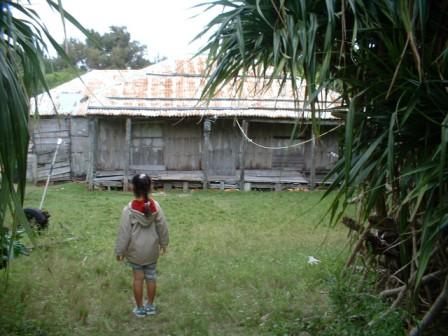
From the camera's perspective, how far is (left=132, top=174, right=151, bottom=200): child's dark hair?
15.3 ft

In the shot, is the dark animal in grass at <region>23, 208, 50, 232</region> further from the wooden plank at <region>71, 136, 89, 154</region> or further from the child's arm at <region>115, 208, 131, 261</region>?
the wooden plank at <region>71, 136, 89, 154</region>

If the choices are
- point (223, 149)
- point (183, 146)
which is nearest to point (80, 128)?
point (183, 146)

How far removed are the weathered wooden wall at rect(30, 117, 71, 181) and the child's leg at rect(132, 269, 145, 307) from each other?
12.2 metres

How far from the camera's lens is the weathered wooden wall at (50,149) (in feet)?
53.3

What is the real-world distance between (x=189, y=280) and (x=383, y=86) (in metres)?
3.53

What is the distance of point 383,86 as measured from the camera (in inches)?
116

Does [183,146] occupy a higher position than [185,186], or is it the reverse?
[183,146]

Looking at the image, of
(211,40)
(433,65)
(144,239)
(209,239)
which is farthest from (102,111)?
(433,65)

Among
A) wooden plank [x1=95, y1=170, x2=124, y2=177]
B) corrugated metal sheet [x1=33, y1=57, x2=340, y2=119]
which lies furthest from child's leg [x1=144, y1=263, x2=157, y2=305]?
wooden plank [x1=95, y1=170, x2=124, y2=177]

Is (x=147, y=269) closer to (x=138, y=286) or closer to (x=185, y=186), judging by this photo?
(x=138, y=286)

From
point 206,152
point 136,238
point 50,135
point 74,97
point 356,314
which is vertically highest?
point 74,97

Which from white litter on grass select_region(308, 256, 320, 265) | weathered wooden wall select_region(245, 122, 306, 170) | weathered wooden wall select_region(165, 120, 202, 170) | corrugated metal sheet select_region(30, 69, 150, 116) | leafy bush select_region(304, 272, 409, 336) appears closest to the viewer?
leafy bush select_region(304, 272, 409, 336)

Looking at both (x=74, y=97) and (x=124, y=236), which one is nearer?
(x=124, y=236)

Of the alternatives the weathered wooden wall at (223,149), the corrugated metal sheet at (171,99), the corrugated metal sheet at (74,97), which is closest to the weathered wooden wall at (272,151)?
the weathered wooden wall at (223,149)
